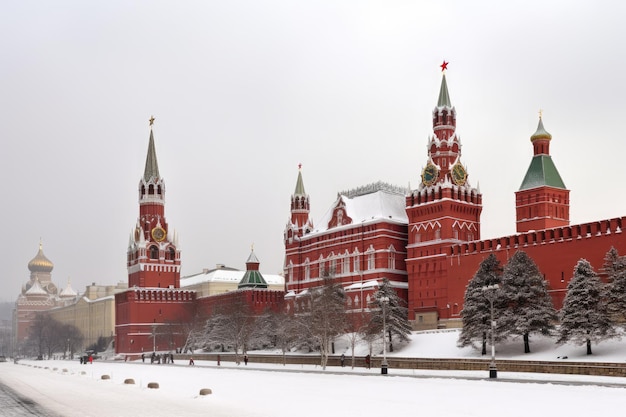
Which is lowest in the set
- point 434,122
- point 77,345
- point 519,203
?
point 77,345

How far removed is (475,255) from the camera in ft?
243

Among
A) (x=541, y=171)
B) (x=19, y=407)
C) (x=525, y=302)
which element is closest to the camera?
(x=19, y=407)

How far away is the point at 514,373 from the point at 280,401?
19.2 m

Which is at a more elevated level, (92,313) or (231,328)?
(92,313)

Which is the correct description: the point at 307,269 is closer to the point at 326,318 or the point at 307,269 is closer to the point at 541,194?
the point at 541,194

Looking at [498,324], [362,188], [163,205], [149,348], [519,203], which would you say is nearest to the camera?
[498,324]

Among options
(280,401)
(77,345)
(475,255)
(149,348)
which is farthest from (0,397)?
(77,345)

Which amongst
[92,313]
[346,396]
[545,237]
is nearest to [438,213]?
[545,237]

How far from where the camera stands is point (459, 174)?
8306 centimetres

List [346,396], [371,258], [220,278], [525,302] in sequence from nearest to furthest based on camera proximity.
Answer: [346,396] → [525,302] → [371,258] → [220,278]

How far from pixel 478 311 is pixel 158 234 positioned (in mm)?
72689

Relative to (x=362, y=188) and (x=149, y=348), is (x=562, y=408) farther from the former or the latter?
(x=149, y=348)

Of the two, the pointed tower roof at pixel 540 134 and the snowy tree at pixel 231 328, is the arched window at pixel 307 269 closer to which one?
the snowy tree at pixel 231 328

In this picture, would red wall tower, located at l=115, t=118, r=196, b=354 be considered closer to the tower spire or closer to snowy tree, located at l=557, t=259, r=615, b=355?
the tower spire
